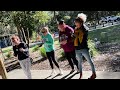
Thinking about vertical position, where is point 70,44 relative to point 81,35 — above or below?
below

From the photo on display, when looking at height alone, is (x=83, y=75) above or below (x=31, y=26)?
below

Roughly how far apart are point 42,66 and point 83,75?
8.39ft

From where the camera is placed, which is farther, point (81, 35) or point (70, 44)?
point (70, 44)
